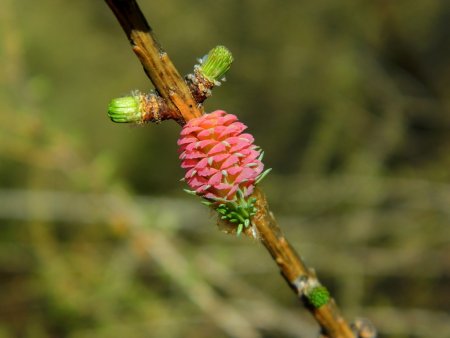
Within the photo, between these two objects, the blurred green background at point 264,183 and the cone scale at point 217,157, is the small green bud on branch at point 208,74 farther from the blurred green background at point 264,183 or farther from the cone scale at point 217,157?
the blurred green background at point 264,183

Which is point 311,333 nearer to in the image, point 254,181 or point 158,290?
point 158,290

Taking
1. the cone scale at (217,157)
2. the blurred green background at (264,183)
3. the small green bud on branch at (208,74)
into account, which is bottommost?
the cone scale at (217,157)

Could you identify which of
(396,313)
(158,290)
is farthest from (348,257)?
(158,290)

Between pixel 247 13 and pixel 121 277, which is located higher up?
pixel 247 13

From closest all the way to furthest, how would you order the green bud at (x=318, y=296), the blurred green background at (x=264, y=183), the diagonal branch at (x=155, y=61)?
the diagonal branch at (x=155, y=61) < the green bud at (x=318, y=296) < the blurred green background at (x=264, y=183)

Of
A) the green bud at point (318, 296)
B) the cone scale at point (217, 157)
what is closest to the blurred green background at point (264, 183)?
the green bud at point (318, 296)

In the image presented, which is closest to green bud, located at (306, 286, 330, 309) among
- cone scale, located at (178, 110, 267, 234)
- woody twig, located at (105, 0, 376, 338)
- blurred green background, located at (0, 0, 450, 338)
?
woody twig, located at (105, 0, 376, 338)

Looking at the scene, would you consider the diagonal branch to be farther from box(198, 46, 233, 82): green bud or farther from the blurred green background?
the blurred green background
